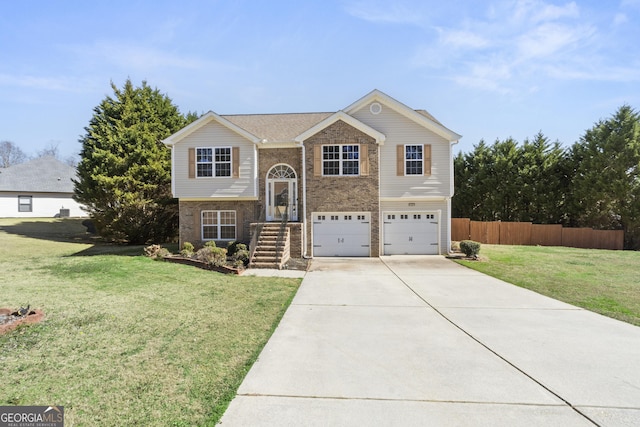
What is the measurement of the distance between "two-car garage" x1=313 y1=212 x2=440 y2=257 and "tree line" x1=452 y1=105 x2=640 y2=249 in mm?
10651

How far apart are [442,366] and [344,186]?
12276 millimetres

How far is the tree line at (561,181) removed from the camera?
70.7 ft

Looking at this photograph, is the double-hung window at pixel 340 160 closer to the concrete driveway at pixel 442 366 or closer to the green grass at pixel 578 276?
the green grass at pixel 578 276

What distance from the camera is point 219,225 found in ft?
57.3

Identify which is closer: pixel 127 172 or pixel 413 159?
pixel 413 159

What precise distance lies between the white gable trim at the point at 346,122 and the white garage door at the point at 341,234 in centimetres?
382

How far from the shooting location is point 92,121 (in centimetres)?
2125

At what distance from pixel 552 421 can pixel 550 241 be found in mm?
22718

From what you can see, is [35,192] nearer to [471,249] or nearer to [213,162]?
[213,162]

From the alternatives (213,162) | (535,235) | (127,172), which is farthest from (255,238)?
(535,235)

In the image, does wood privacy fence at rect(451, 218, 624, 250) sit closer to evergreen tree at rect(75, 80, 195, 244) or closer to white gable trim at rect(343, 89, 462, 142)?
white gable trim at rect(343, 89, 462, 142)

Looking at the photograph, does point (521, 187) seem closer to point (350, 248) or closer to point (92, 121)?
point (350, 248)

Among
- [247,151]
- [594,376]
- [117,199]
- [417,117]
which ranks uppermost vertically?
[417,117]

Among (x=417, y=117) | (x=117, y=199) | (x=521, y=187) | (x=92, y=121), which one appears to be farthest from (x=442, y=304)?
(x=92, y=121)
